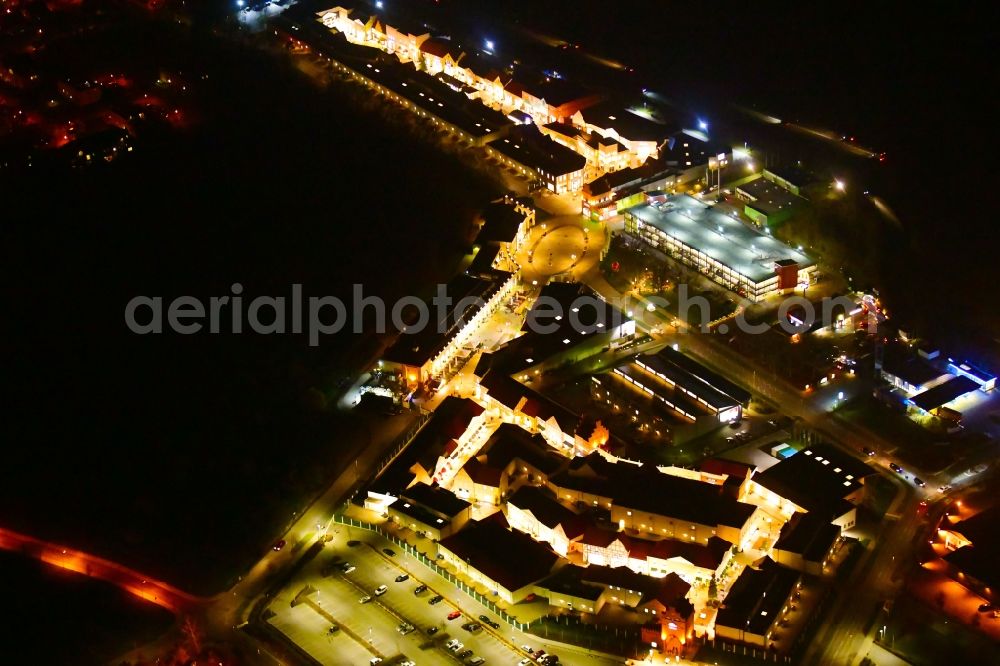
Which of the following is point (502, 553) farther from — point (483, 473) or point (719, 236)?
point (719, 236)

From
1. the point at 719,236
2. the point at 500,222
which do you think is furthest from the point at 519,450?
the point at 719,236

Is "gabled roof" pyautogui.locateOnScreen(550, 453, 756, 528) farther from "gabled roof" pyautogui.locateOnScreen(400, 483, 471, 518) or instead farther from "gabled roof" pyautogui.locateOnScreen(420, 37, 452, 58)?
"gabled roof" pyautogui.locateOnScreen(420, 37, 452, 58)

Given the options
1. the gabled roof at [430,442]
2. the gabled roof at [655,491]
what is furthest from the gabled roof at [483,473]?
the gabled roof at [655,491]

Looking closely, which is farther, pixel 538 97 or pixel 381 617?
pixel 538 97

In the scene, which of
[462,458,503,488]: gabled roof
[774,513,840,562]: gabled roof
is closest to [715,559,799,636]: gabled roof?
[774,513,840,562]: gabled roof

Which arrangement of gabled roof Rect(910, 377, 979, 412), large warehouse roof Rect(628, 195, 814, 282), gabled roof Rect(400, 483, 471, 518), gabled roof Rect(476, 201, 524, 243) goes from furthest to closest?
gabled roof Rect(476, 201, 524, 243), large warehouse roof Rect(628, 195, 814, 282), gabled roof Rect(910, 377, 979, 412), gabled roof Rect(400, 483, 471, 518)

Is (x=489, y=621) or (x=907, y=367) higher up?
(x=907, y=367)

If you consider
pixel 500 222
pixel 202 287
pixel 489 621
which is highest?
pixel 500 222

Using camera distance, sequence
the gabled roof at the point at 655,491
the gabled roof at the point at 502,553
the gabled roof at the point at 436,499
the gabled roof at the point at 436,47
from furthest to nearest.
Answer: the gabled roof at the point at 436,47
the gabled roof at the point at 436,499
the gabled roof at the point at 655,491
the gabled roof at the point at 502,553

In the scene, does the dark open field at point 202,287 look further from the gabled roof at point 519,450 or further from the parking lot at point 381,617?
the gabled roof at point 519,450
